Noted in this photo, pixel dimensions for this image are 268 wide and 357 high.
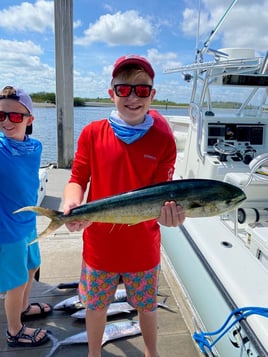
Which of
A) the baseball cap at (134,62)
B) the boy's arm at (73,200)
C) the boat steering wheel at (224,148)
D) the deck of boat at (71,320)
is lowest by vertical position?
the deck of boat at (71,320)

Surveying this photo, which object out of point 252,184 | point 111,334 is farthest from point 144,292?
point 252,184

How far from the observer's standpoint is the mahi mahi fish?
4.42ft

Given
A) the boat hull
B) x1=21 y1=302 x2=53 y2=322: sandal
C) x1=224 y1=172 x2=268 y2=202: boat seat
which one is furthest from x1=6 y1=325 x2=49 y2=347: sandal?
x1=224 y1=172 x2=268 y2=202: boat seat

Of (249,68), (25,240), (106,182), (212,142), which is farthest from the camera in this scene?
(212,142)

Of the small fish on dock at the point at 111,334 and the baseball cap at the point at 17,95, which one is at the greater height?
the baseball cap at the point at 17,95

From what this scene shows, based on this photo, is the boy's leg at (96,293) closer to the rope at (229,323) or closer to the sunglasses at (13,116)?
the rope at (229,323)

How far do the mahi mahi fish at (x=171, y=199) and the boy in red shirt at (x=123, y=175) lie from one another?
24cm

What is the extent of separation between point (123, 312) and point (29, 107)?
173cm

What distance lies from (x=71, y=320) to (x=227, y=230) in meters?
1.65

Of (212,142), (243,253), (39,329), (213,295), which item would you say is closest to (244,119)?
(212,142)

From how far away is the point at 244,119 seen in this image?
5332 millimetres

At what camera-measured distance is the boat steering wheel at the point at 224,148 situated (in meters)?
4.56

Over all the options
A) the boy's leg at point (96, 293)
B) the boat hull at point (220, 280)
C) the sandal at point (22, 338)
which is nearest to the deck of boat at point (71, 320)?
the sandal at point (22, 338)

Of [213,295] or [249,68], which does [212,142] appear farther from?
[213,295]
